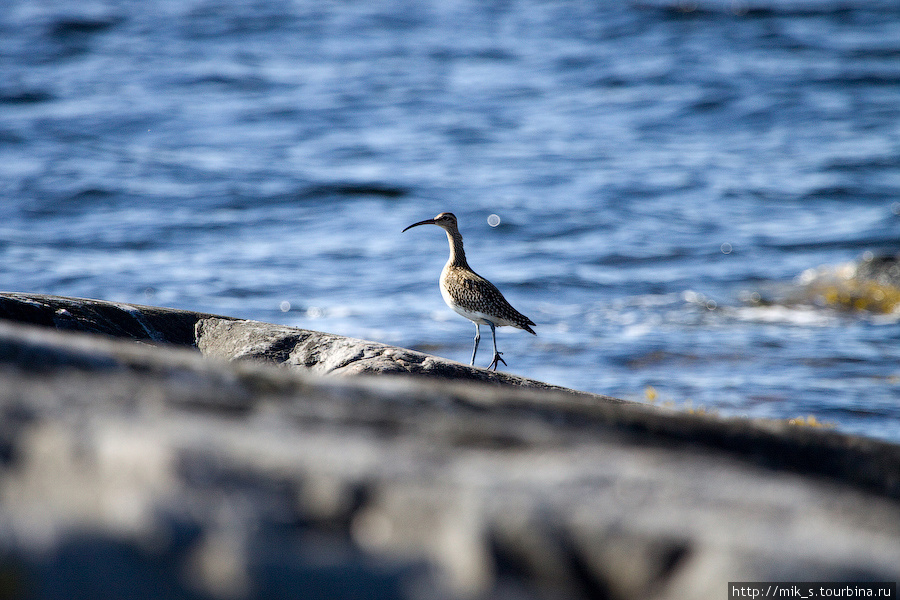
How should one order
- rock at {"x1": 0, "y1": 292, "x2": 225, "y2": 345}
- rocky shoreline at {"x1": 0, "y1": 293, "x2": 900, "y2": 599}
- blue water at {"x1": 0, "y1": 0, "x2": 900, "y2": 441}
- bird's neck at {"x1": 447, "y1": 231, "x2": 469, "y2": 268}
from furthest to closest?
blue water at {"x1": 0, "y1": 0, "x2": 900, "y2": 441}, bird's neck at {"x1": 447, "y1": 231, "x2": 469, "y2": 268}, rock at {"x1": 0, "y1": 292, "x2": 225, "y2": 345}, rocky shoreline at {"x1": 0, "y1": 293, "x2": 900, "y2": 599}

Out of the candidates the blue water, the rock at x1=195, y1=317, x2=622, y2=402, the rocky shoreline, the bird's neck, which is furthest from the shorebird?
the rocky shoreline

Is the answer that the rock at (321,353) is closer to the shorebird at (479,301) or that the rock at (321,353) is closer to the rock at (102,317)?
the rock at (102,317)

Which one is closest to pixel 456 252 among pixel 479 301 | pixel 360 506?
pixel 479 301

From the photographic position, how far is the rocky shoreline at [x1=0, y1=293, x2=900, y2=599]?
1.31 m

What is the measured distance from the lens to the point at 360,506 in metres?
1.42

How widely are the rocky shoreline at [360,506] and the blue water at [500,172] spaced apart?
8335 millimetres

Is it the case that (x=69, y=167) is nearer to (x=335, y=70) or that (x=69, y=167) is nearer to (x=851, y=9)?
(x=335, y=70)

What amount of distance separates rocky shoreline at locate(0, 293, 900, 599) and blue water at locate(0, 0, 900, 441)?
27.3 feet

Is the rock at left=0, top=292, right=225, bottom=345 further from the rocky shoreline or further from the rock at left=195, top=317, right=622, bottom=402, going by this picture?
the rocky shoreline

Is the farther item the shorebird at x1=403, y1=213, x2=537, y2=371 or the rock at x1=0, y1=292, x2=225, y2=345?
the shorebird at x1=403, y1=213, x2=537, y2=371

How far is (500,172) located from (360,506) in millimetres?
20155

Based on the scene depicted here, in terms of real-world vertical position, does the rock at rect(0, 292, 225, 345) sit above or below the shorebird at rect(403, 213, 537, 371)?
above

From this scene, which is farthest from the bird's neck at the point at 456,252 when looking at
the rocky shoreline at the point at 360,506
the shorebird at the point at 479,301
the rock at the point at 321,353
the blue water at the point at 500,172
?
the rocky shoreline at the point at 360,506

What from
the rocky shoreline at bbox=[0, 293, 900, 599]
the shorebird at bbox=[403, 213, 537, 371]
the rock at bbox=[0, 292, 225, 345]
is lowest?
the shorebird at bbox=[403, 213, 537, 371]
